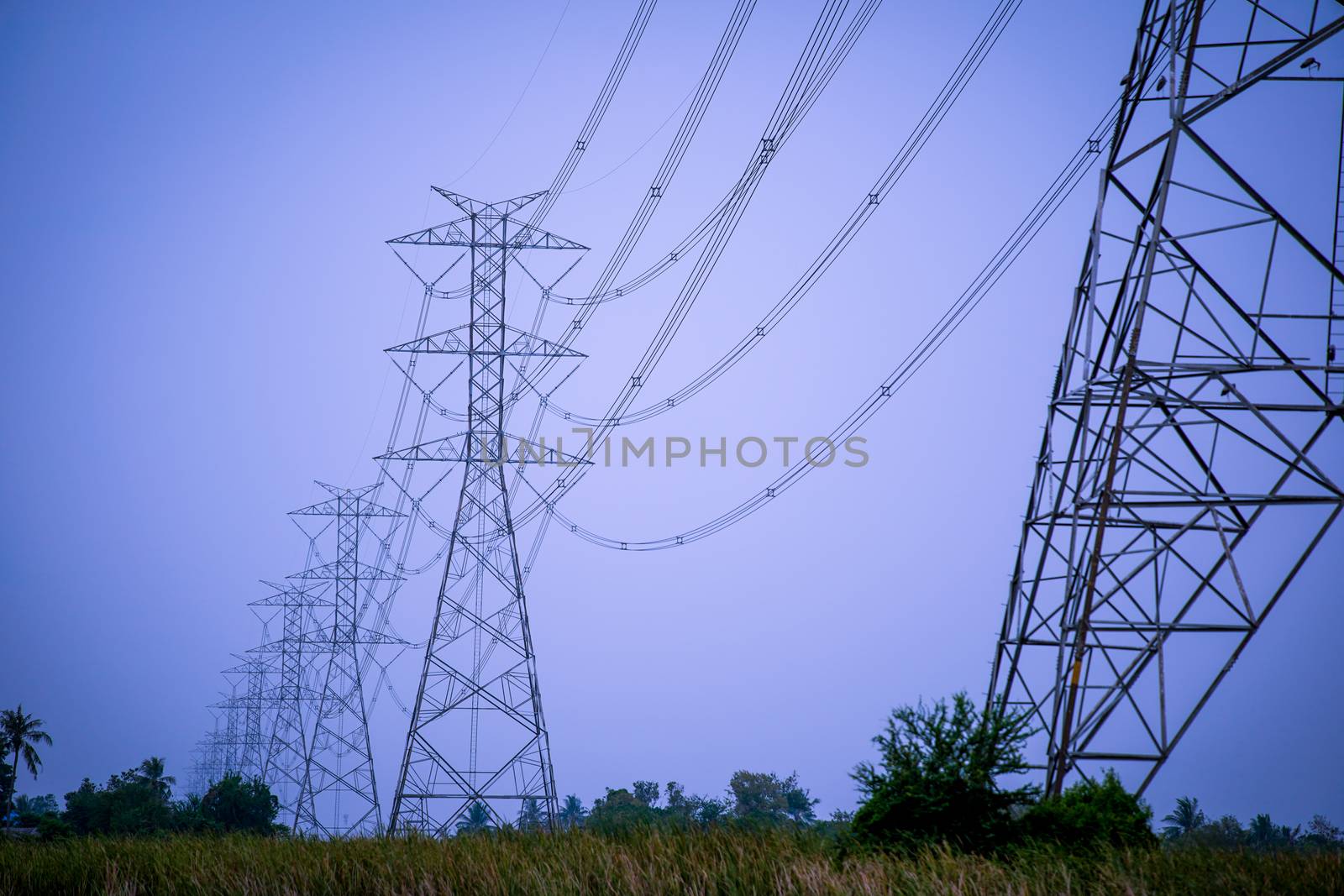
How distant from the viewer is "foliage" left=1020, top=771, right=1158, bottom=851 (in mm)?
16219

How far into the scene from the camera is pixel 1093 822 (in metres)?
16.4

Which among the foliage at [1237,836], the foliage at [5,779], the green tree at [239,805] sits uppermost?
the foliage at [5,779]

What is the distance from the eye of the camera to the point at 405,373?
3634 centimetres

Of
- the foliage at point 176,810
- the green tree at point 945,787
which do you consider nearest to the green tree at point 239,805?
the foliage at point 176,810

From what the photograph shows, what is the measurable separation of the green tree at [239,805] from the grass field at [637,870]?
98.0ft

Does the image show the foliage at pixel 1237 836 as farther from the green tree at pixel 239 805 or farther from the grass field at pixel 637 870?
the green tree at pixel 239 805

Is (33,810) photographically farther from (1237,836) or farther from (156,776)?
(1237,836)

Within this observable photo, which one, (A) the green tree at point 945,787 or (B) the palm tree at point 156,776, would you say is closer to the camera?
(A) the green tree at point 945,787

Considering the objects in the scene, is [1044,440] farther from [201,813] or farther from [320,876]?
[201,813]

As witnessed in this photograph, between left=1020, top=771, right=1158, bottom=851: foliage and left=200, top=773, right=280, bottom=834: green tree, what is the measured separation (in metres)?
39.9

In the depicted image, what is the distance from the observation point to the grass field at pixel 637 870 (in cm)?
1184

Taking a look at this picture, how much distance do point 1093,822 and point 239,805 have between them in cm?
4313

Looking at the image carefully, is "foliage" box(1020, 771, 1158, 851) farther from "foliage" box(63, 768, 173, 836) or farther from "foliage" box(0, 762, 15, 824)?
"foliage" box(0, 762, 15, 824)

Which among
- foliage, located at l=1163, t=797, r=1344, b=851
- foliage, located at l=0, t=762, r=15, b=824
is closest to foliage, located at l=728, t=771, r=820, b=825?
foliage, located at l=1163, t=797, r=1344, b=851
